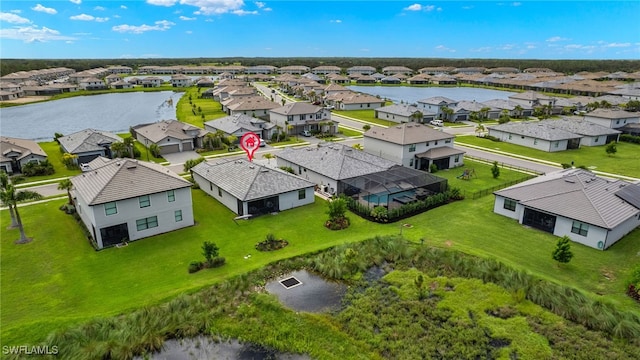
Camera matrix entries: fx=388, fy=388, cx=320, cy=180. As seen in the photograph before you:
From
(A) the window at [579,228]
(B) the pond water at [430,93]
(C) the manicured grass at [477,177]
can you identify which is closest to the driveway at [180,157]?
(C) the manicured grass at [477,177]

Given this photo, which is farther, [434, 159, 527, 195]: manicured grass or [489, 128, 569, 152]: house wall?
[489, 128, 569, 152]: house wall

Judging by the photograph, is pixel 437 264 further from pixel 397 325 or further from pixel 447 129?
pixel 447 129

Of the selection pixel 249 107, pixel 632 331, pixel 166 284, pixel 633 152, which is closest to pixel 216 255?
pixel 166 284

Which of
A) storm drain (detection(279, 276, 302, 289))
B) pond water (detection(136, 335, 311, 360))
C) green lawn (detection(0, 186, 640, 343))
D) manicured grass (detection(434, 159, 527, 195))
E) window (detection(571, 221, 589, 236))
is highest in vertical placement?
window (detection(571, 221, 589, 236))

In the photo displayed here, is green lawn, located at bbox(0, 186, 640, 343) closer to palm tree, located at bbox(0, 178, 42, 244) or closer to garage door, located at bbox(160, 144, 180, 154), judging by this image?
palm tree, located at bbox(0, 178, 42, 244)

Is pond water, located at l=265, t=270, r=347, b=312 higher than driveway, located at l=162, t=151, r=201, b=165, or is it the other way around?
driveway, located at l=162, t=151, r=201, b=165

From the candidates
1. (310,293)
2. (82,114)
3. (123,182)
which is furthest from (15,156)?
(82,114)

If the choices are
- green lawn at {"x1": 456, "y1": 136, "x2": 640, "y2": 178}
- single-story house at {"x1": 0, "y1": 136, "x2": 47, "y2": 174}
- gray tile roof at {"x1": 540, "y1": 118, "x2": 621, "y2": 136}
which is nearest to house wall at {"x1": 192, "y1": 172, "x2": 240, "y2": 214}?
single-story house at {"x1": 0, "y1": 136, "x2": 47, "y2": 174}
